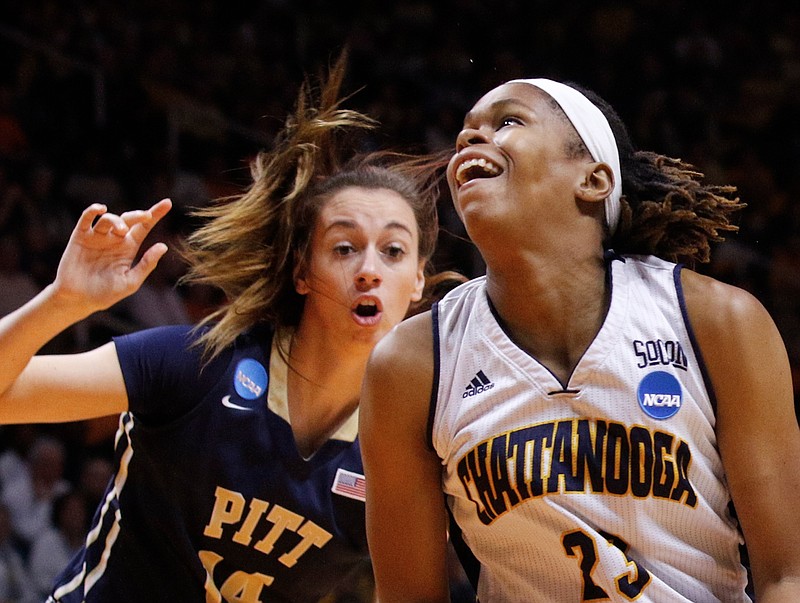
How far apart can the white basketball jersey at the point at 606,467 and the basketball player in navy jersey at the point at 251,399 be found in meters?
0.91

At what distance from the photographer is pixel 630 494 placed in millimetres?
1889

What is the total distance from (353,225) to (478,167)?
3.08 ft

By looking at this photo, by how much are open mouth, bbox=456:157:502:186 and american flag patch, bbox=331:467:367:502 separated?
994 millimetres

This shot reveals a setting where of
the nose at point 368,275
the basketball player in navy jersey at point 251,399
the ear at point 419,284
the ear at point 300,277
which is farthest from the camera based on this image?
the ear at point 419,284

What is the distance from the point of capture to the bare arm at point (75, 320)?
2537 millimetres

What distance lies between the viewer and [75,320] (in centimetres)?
258

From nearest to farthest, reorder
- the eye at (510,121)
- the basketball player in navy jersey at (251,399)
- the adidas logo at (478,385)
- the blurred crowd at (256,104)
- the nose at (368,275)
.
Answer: the adidas logo at (478,385), the eye at (510,121), the basketball player in navy jersey at (251,399), the nose at (368,275), the blurred crowd at (256,104)

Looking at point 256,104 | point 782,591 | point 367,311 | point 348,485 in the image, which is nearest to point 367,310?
point 367,311

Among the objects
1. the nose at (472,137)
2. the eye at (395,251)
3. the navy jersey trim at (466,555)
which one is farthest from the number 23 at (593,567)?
the eye at (395,251)

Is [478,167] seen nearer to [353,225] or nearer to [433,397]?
[433,397]

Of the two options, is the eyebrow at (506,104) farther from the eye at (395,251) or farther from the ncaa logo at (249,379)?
the ncaa logo at (249,379)

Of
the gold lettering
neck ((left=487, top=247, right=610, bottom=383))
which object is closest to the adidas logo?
neck ((left=487, top=247, right=610, bottom=383))

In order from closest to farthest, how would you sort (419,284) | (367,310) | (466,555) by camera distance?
(466,555) → (367,310) → (419,284)

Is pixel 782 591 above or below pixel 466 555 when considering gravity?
above
